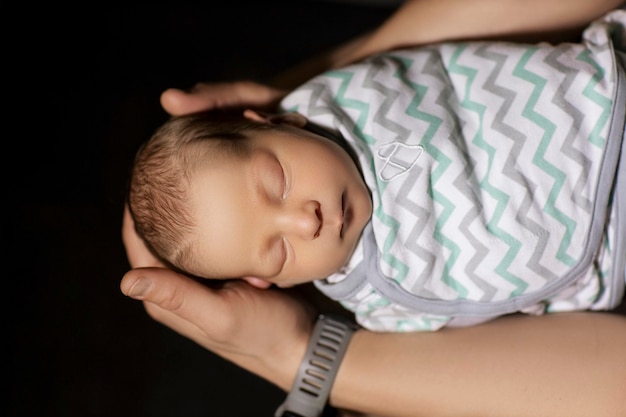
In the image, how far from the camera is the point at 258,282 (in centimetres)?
108

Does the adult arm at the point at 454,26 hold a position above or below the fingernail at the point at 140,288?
above

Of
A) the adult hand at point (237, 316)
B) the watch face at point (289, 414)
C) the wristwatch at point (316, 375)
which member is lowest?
the watch face at point (289, 414)

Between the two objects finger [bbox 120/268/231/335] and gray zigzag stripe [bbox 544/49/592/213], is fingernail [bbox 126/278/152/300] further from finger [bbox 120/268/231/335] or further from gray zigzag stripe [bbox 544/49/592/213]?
gray zigzag stripe [bbox 544/49/592/213]

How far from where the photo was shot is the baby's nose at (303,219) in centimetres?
91

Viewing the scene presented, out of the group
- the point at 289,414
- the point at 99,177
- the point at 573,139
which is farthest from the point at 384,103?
the point at 99,177

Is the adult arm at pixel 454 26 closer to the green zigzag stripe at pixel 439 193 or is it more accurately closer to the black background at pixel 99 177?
the green zigzag stripe at pixel 439 193

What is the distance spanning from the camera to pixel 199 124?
1.02m

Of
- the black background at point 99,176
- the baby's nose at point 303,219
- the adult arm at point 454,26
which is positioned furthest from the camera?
the black background at point 99,176

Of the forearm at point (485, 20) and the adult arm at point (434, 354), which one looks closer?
the adult arm at point (434, 354)

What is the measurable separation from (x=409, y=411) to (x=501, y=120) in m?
0.45

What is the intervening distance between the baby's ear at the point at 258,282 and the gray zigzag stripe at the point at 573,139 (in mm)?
472

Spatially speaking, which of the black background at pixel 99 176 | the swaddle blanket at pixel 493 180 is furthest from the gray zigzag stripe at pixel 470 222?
the black background at pixel 99 176

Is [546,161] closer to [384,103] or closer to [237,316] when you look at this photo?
[384,103]

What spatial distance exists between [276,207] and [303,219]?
0.05 meters
